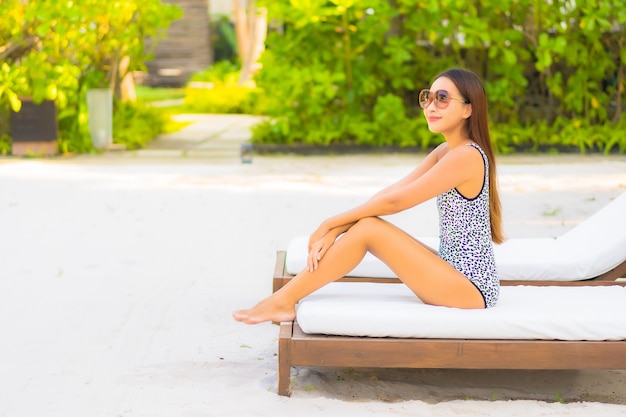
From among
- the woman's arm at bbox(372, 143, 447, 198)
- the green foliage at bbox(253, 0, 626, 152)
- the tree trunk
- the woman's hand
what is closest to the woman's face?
the woman's arm at bbox(372, 143, 447, 198)

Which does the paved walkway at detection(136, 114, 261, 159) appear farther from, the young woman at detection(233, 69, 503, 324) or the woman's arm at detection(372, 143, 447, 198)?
the young woman at detection(233, 69, 503, 324)

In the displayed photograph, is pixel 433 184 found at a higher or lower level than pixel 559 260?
higher

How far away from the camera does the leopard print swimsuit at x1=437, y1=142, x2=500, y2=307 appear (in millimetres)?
3857

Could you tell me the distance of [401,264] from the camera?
3852 millimetres

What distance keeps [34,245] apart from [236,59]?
16947mm

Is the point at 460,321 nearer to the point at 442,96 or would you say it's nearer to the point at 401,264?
the point at 401,264

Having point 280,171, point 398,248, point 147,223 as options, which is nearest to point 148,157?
point 280,171

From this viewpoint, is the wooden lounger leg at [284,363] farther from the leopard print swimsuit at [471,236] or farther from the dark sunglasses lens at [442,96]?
the dark sunglasses lens at [442,96]

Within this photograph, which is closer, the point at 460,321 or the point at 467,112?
the point at 460,321

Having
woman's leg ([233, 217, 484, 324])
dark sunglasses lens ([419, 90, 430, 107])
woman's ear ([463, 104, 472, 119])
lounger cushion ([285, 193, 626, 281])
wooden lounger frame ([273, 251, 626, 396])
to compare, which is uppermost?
dark sunglasses lens ([419, 90, 430, 107])

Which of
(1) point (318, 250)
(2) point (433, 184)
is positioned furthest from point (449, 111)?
(1) point (318, 250)

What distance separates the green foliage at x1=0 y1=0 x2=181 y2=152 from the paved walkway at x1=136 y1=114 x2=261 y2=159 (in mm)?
925

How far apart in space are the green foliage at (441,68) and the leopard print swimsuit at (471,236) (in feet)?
21.6

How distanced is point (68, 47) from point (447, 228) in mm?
8073
